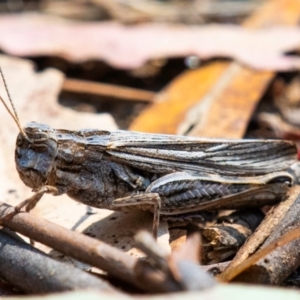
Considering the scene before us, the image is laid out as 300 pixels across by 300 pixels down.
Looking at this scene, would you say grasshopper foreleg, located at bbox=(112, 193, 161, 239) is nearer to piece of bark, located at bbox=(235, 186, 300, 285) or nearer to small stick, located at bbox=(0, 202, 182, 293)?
piece of bark, located at bbox=(235, 186, 300, 285)

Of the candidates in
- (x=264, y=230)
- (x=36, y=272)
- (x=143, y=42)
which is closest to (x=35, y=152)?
(x=36, y=272)

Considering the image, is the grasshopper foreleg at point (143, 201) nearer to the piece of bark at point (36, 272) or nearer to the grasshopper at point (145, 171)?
the grasshopper at point (145, 171)

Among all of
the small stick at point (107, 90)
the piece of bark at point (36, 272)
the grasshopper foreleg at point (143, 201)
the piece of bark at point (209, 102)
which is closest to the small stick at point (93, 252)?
the piece of bark at point (36, 272)

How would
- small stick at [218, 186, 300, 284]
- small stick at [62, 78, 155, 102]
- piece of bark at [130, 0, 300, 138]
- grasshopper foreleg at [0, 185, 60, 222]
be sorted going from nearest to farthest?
small stick at [218, 186, 300, 284] → grasshopper foreleg at [0, 185, 60, 222] → piece of bark at [130, 0, 300, 138] → small stick at [62, 78, 155, 102]

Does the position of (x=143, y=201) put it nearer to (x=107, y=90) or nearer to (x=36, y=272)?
(x=36, y=272)

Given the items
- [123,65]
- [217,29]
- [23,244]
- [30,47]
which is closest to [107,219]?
[23,244]

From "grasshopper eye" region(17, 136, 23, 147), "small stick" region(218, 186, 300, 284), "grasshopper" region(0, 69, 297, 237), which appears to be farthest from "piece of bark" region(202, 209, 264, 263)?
"grasshopper eye" region(17, 136, 23, 147)
